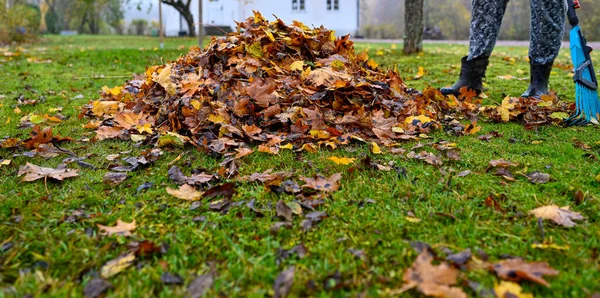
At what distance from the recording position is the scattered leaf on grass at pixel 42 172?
226 cm

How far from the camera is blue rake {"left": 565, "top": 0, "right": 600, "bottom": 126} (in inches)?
129

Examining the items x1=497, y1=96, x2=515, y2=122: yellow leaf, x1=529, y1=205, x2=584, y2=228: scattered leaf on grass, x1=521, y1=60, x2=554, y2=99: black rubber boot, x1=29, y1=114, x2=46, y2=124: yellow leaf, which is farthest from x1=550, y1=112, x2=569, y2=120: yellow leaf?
x1=29, y1=114, x2=46, y2=124: yellow leaf

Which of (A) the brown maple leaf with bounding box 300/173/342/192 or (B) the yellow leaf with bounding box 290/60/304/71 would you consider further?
(B) the yellow leaf with bounding box 290/60/304/71

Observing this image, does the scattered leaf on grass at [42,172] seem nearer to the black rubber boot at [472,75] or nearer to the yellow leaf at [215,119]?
the yellow leaf at [215,119]

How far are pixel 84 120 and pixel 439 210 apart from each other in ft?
10.00

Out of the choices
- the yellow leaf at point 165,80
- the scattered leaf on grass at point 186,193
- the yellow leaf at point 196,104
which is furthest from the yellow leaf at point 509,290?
the yellow leaf at point 165,80

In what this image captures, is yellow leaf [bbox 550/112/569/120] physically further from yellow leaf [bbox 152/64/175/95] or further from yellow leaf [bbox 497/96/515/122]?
yellow leaf [bbox 152/64/175/95]

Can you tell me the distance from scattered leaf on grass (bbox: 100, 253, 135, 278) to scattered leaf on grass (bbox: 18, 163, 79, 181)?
97 centimetres

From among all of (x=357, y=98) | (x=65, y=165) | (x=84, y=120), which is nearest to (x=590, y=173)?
(x=357, y=98)

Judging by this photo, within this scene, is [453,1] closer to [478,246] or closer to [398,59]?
[398,59]

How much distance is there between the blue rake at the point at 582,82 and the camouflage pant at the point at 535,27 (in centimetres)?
30

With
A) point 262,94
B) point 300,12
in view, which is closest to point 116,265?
point 262,94

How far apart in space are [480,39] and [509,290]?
137 inches

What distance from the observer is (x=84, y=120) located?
12.0 ft
